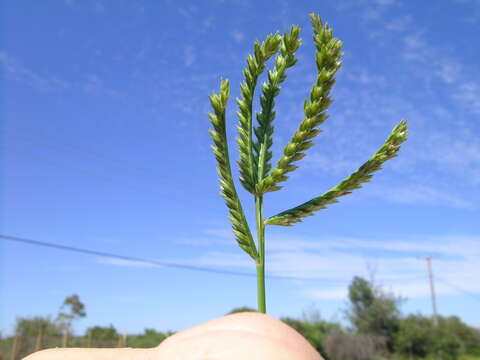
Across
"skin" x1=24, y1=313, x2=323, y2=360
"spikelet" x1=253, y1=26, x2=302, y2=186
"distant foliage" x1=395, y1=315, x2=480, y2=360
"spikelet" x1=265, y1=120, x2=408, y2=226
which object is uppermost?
"spikelet" x1=253, y1=26, x2=302, y2=186

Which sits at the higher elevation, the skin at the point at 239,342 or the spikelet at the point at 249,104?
the spikelet at the point at 249,104

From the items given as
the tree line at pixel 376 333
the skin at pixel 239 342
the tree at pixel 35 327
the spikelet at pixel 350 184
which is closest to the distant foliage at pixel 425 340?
the tree line at pixel 376 333

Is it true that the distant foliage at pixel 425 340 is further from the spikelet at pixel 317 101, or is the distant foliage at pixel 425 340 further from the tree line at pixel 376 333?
the spikelet at pixel 317 101

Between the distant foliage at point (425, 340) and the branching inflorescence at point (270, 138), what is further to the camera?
the distant foliage at point (425, 340)

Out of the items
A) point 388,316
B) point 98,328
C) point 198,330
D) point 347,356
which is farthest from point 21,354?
point 388,316

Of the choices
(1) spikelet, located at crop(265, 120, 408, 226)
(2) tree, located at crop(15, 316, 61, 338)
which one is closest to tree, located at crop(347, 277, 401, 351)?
(2) tree, located at crop(15, 316, 61, 338)

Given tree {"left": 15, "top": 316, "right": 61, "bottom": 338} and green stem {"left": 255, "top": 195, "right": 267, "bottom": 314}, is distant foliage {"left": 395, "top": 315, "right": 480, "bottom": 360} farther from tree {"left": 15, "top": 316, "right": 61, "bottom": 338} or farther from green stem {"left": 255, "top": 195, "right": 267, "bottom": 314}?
green stem {"left": 255, "top": 195, "right": 267, "bottom": 314}

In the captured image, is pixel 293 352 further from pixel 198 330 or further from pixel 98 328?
pixel 98 328
